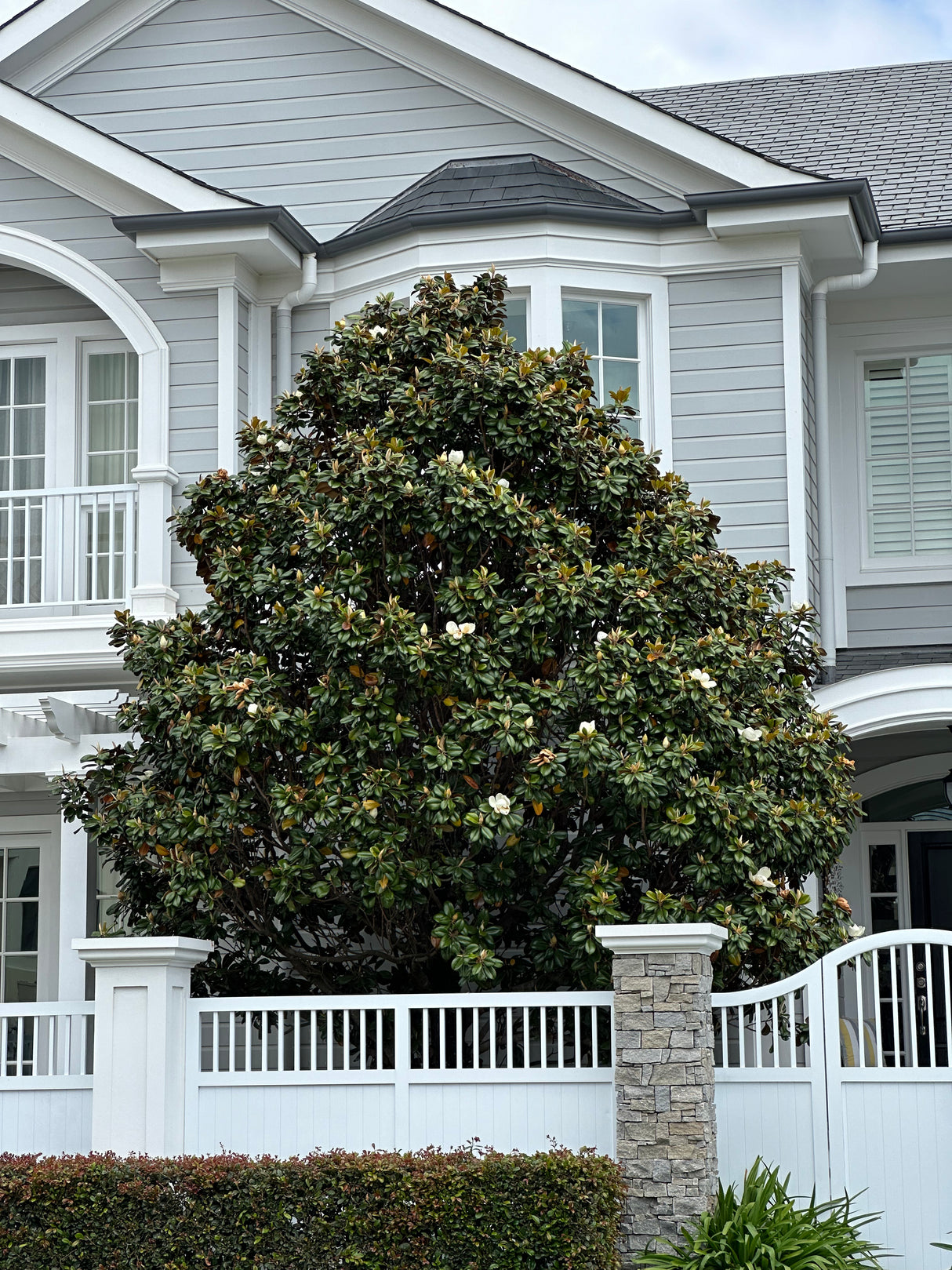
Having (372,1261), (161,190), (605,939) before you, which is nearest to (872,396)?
(161,190)

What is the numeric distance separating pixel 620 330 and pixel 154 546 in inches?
142

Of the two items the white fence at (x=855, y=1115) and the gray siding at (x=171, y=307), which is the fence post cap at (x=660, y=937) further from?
the gray siding at (x=171, y=307)

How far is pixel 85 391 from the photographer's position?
12180 millimetres

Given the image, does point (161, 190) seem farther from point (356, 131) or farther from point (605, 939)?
point (605, 939)

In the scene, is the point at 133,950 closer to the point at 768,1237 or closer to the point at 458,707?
the point at 458,707

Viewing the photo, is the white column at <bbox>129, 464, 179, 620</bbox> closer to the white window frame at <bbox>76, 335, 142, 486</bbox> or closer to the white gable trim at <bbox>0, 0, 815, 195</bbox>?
the white window frame at <bbox>76, 335, 142, 486</bbox>

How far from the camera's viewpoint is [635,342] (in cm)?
1134

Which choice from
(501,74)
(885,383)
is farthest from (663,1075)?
(501,74)

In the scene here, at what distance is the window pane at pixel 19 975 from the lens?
12.4 m

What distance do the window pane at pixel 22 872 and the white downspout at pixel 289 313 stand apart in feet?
13.7

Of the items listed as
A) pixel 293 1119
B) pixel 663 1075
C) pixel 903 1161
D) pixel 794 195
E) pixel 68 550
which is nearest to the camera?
pixel 663 1075

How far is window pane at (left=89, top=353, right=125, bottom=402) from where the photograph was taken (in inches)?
479

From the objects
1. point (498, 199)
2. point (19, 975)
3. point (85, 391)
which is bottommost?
point (19, 975)

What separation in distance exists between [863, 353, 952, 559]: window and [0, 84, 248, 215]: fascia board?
203 inches
